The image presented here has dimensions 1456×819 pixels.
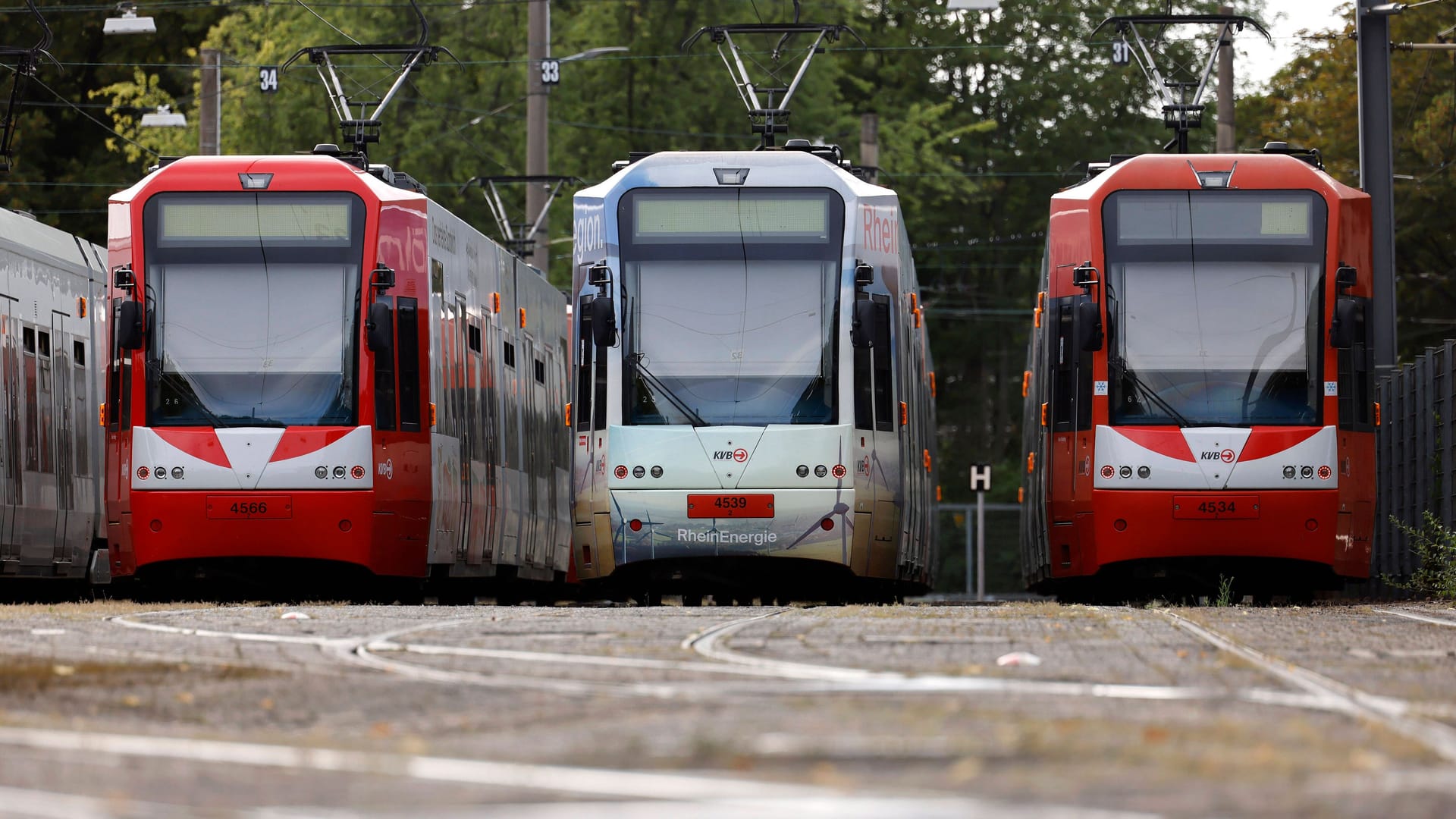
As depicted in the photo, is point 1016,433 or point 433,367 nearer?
point 433,367

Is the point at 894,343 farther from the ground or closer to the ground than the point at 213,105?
closer to the ground

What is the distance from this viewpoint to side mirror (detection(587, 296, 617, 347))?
1859cm

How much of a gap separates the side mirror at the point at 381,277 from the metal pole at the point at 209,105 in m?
18.2

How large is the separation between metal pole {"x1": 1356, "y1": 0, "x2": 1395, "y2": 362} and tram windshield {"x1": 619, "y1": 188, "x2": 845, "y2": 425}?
6612 millimetres

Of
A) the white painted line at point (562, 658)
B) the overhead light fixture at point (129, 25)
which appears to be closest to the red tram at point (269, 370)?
the white painted line at point (562, 658)

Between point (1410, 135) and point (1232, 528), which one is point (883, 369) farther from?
point (1410, 135)

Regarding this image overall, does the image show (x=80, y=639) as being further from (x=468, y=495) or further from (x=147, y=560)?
(x=468, y=495)

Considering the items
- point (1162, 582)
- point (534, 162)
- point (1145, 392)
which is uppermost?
point (534, 162)


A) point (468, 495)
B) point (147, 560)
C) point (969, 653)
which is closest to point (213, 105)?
point (468, 495)

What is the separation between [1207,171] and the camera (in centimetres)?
1912

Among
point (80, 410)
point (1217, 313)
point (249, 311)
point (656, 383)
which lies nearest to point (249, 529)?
point (249, 311)

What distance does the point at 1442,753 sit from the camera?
239 inches

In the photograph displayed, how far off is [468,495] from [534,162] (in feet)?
45.9

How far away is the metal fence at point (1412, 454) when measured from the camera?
67.4 feet
